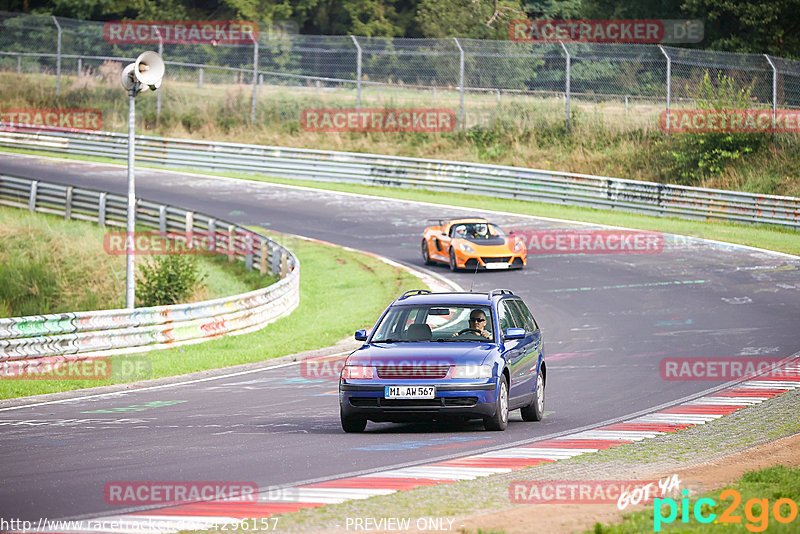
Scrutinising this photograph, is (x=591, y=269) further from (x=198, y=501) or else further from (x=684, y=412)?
(x=198, y=501)

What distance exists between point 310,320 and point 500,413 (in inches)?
483

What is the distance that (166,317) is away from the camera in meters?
19.3

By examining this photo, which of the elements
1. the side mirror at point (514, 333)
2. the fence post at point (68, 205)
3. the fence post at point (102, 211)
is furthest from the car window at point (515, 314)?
the fence post at point (68, 205)

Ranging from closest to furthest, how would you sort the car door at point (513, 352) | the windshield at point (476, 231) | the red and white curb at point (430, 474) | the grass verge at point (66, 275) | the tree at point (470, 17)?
the red and white curb at point (430, 474), the car door at point (513, 352), the grass verge at point (66, 275), the windshield at point (476, 231), the tree at point (470, 17)

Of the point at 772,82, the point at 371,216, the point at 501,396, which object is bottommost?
the point at 371,216

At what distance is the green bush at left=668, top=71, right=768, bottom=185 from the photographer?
38406 millimetres

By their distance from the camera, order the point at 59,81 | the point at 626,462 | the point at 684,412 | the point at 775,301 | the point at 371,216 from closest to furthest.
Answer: the point at 626,462, the point at 684,412, the point at 775,301, the point at 371,216, the point at 59,81

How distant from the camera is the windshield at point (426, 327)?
11.9m

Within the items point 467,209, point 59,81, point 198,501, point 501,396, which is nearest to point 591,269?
point 467,209

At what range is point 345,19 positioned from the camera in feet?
242

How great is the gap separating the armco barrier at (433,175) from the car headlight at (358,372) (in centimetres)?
2485

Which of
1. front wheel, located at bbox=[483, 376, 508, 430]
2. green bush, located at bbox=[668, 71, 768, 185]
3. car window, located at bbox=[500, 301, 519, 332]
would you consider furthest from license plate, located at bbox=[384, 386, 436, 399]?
green bush, located at bbox=[668, 71, 768, 185]

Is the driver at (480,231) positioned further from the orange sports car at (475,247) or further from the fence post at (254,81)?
the fence post at (254,81)

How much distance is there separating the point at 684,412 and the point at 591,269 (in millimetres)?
14645
